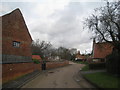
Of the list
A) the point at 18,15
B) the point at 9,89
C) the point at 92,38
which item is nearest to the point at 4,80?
the point at 9,89

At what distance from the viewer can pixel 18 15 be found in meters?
16.8

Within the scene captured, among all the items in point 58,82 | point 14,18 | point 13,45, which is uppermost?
point 14,18

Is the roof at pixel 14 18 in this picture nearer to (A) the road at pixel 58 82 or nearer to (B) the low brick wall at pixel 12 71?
(B) the low brick wall at pixel 12 71

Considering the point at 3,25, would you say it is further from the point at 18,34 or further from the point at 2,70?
the point at 2,70

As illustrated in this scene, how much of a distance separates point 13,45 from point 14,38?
0.88 meters

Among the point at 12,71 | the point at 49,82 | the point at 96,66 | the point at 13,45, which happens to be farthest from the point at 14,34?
the point at 96,66

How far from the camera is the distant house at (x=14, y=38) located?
13420 millimetres

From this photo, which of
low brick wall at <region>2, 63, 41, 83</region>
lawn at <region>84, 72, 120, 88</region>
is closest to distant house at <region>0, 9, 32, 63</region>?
low brick wall at <region>2, 63, 41, 83</region>

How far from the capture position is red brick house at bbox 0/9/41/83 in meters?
12.7

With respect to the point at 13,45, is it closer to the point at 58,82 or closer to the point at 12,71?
the point at 12,71

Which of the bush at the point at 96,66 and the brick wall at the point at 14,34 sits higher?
the brick wall at the point at 14,34

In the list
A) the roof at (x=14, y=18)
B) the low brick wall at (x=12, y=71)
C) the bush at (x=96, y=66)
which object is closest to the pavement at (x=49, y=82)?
the low brick wall at (x=12, y=71)

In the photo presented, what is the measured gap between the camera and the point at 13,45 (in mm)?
15219

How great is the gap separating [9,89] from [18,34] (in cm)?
821
